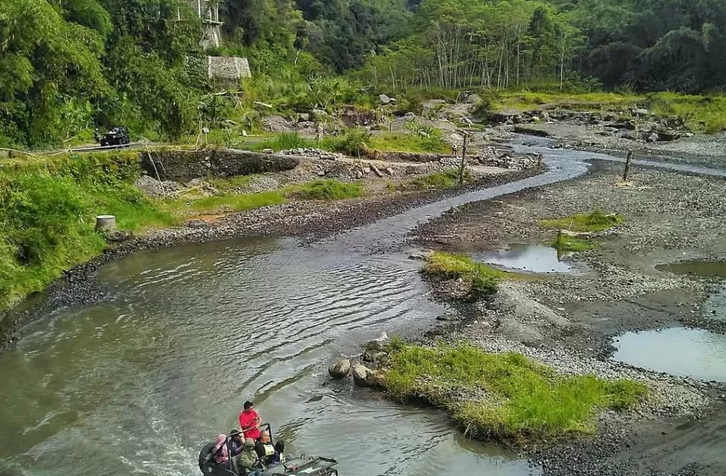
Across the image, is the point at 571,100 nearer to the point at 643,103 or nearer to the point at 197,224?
the point at 643,103

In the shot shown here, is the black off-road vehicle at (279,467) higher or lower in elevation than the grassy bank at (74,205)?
lower

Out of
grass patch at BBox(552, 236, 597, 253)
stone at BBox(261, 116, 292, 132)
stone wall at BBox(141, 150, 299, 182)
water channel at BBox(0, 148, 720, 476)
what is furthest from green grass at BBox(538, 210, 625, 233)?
stone at BBox(261, 116, 292, 132)

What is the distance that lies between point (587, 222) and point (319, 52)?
10343cm

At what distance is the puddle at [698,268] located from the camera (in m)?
31.5

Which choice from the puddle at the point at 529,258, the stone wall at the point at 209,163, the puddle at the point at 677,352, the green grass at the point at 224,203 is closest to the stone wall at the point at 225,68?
the stone wall at the point at 209,163

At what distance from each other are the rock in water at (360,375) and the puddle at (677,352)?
8862 mm

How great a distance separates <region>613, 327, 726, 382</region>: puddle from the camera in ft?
71.3

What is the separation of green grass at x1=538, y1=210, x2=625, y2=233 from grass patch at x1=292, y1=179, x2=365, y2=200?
49.6 feet

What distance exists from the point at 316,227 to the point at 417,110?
201ft

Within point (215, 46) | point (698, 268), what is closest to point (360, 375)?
point (698, 268)

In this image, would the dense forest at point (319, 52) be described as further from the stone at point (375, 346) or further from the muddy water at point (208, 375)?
the stone at point (375, 346)

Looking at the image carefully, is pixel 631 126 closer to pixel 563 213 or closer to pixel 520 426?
pixel 563 213

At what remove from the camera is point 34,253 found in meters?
29.7

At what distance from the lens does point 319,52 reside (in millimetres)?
134875
